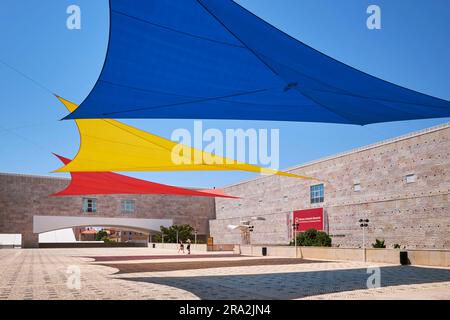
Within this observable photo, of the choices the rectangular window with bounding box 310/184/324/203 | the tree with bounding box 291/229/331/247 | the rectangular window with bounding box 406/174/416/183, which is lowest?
the tree with bounding box 291/229/331/247

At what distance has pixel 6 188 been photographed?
49906mm

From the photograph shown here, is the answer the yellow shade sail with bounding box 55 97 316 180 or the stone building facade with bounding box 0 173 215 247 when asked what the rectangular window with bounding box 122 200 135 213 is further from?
the yellow shade sail with bounding box 55 97 316 180

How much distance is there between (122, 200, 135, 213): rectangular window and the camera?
58.1 meters

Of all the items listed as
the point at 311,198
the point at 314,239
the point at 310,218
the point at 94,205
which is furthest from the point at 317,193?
the point at 94,205

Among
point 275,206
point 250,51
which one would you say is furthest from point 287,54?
point 275,206

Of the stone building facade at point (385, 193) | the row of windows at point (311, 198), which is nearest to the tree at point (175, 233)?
the row of windows at point (311, 198)

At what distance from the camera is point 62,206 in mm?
53875

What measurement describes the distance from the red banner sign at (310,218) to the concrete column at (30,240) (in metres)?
30.8

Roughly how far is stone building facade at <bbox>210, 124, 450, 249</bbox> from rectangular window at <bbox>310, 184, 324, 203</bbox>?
0.37 m

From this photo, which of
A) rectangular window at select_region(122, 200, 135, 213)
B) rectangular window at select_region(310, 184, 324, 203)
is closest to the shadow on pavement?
rectangular window at select_region(310, 184, 324, 203)

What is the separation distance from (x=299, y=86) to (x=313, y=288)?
4.45 metres

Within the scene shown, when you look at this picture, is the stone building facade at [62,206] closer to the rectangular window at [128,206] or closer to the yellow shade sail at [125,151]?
the rectangular window at [128,206]

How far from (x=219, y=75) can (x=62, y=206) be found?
49533 mm

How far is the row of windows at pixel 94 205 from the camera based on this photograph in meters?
55.7
